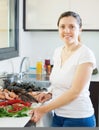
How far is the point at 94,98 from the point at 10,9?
1.43 m

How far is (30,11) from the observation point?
298 centimetres

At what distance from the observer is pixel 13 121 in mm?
1007

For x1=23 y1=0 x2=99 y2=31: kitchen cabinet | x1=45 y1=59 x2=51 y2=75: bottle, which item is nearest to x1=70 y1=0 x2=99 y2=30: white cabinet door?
x1=23 y1=0 x2=99 y2=31: kitchen cabinet

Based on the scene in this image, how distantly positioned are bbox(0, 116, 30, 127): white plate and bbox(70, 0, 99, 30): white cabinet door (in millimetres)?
2100

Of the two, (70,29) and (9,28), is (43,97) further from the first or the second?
(9,28)

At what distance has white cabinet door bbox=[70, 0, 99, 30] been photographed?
9.50ft

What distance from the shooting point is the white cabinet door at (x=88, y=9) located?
9.50 feet

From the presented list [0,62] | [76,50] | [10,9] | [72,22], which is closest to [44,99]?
[76,50]

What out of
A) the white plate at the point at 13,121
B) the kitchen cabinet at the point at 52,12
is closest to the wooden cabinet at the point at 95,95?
the kitchen cabinet at the point at 52,12

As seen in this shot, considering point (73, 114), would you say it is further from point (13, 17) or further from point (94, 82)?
point (13, 17)

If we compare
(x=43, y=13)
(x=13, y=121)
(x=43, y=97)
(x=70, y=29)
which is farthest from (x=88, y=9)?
(x=13, y=121)

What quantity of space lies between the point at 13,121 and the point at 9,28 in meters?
Result: 1.70

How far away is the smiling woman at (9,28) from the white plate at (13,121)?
3.79ft

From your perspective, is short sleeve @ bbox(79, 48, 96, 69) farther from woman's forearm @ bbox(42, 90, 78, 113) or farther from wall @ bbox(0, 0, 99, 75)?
wall @ bbox(0, 0, 99, 75)
